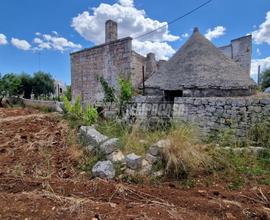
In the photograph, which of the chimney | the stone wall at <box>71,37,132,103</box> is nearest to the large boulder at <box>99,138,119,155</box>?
the stone wall at <box>71,37,132,103</box>

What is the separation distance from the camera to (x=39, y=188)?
303 centimetres

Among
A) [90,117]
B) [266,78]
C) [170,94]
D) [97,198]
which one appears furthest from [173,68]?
[266,78]

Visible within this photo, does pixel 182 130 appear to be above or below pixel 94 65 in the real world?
below

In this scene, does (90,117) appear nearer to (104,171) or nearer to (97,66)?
(104,171)

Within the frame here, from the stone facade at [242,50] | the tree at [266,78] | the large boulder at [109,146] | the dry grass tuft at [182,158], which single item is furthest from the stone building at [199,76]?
the tree at [266,78]

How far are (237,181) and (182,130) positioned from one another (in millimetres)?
1419

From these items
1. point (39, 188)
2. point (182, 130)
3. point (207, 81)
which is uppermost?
point (207, 81)

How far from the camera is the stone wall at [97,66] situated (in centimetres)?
983

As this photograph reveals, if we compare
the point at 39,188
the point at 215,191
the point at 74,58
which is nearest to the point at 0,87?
the point at 74,58

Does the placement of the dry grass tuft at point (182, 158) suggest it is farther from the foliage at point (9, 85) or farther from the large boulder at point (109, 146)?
the foliage at point (9, 85)

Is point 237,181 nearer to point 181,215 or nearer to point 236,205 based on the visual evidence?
point 236,205

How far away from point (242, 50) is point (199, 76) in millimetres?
5273

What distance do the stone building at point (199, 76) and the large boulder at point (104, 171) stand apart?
436 centimetres

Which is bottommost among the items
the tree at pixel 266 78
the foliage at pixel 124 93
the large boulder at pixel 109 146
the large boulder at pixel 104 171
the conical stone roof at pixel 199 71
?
the large boulder at pixel 104 171
